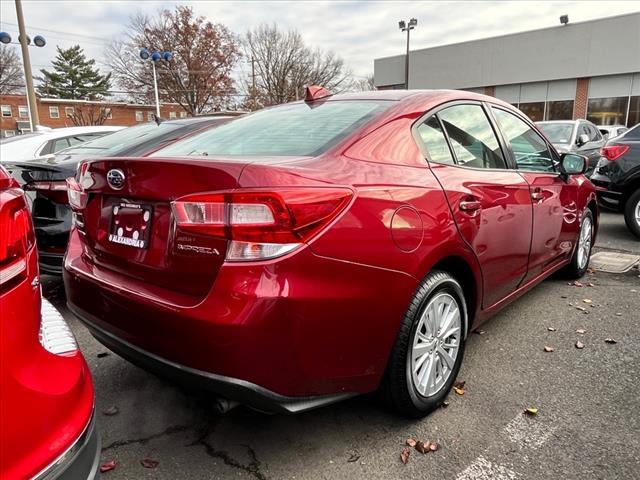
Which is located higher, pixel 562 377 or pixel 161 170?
pixel 161 170

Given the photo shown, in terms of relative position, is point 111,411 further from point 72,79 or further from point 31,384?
point 72,79

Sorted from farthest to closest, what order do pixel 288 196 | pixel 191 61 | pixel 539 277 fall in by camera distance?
pixel 191 61, pixel 539 277, pixel 288 196

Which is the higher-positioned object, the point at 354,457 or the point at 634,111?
the point at 634,111

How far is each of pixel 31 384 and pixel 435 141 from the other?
2111 millimetres

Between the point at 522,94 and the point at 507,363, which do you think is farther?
the point at 522,94

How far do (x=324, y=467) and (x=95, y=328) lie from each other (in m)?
1.20

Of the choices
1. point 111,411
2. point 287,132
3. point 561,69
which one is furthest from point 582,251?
point 561,69

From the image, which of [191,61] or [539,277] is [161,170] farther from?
[191,61]

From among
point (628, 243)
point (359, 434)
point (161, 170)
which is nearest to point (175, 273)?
point (161, 170)

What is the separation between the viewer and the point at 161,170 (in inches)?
75.2

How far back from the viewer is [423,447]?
7.32ft

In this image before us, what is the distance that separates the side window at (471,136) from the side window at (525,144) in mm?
224

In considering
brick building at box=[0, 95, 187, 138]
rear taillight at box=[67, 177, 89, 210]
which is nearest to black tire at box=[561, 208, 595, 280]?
rear taillight at box=[67, 177, 89, 210]

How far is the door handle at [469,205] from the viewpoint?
8.14 feet
